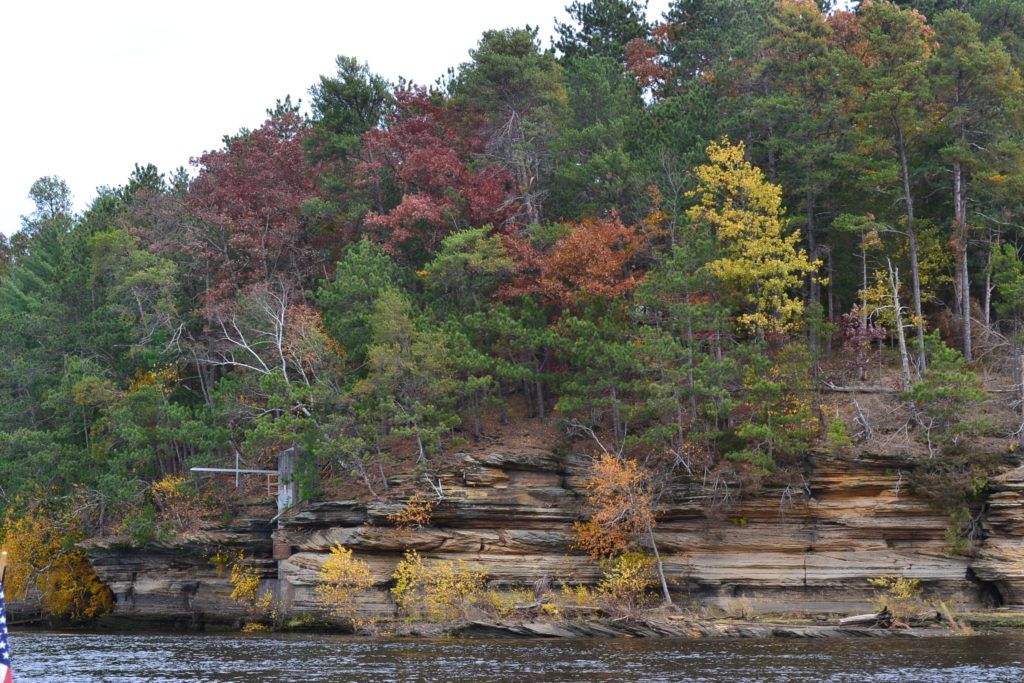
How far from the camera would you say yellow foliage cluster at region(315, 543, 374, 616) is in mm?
→ 46062

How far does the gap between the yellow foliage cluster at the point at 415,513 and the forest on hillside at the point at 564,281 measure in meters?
1.94

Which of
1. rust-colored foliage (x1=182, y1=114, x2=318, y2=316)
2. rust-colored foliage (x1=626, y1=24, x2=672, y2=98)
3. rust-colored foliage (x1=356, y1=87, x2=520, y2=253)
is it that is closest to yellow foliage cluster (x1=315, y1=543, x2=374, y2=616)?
rust-colored foliage (x1=356, y1=87, x2=520, y2=253)

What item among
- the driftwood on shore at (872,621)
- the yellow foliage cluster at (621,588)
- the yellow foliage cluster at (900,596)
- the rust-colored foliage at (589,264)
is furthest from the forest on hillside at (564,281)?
the driftwood on shore at (872,621)

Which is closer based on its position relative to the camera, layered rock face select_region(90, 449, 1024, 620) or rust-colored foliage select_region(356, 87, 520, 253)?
layered rock face select_region(90, 449, 1024, 620)

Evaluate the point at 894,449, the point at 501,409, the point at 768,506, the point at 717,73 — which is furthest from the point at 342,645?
the point at 717,73

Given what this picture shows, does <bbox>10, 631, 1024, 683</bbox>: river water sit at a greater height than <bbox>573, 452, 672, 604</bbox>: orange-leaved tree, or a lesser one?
lesser

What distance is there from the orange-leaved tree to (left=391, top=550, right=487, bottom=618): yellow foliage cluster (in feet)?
15.2

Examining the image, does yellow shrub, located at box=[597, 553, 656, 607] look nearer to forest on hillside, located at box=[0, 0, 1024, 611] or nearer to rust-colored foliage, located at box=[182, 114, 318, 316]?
forest on hillside, located at box=[0, 0, 1024, 611]

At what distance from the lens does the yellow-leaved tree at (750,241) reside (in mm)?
47281

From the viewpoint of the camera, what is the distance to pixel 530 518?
47.4m

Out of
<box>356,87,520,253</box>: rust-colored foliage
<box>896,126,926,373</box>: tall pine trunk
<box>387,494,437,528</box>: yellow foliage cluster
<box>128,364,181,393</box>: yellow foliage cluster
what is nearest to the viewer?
<box>387,494,437,528</box>: yellow foliage cluster

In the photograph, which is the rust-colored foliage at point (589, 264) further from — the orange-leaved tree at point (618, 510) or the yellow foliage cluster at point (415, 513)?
the yellow foliage cluster at point (415, 513)

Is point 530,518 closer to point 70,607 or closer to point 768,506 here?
point 768,506

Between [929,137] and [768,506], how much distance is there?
18.5 metres
